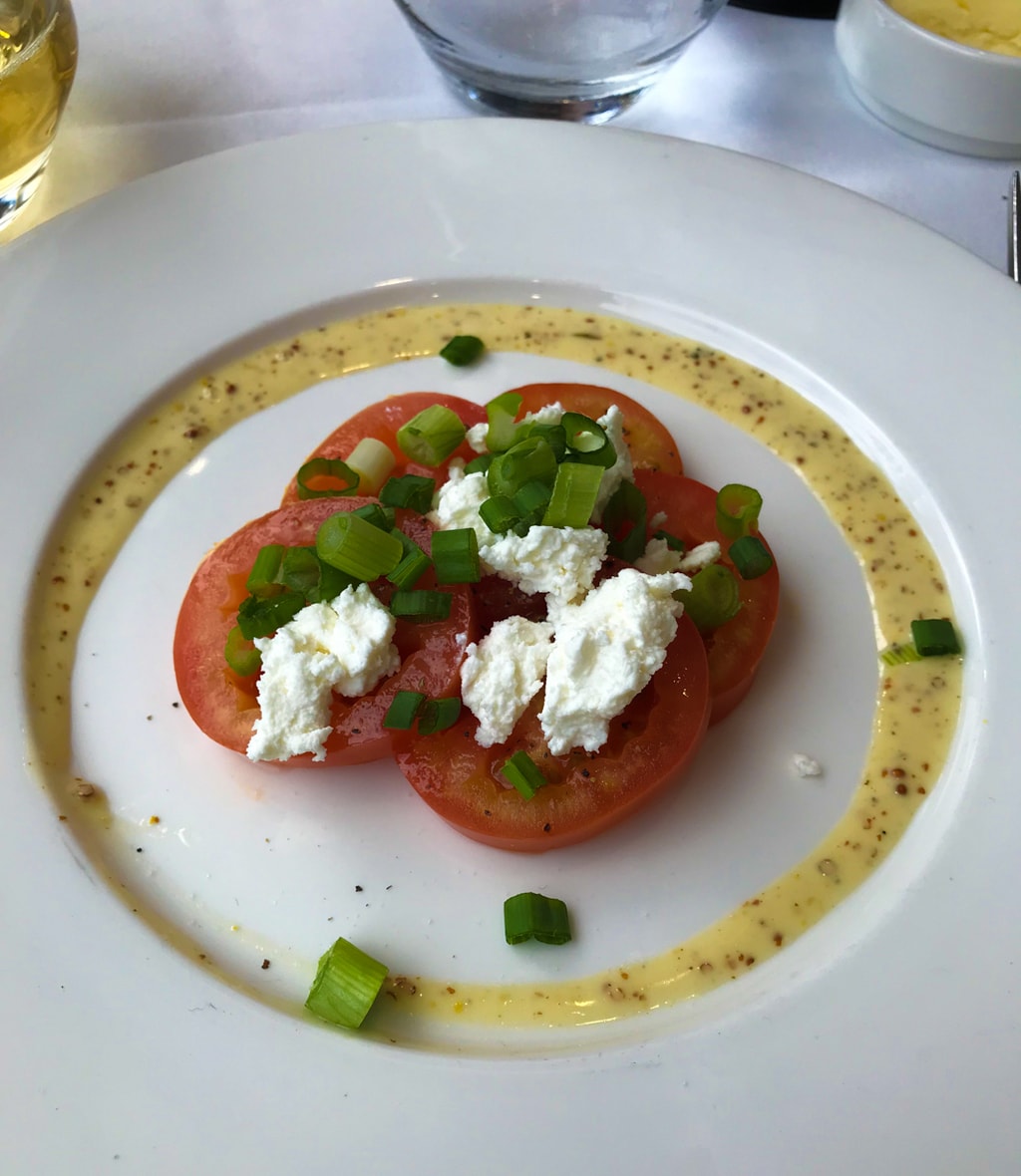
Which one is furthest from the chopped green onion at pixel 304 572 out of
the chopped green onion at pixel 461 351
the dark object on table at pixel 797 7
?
the dark object on table at pixel 797 7

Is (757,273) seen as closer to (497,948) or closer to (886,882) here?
(886,882)

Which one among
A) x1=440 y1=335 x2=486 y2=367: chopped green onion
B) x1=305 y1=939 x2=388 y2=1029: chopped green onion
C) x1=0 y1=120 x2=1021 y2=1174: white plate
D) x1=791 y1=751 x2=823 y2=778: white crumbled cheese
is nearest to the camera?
x1=0 y1=120 x2=1021 y2=1174: white plate

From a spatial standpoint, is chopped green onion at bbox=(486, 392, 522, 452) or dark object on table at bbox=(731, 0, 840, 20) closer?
→ chopped green onion at bbox=(486, 392, 522, 452)

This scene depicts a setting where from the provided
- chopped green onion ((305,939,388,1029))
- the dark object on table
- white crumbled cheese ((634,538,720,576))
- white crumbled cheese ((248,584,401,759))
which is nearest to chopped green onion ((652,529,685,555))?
white crumbled cheese ((634,538,720,576))

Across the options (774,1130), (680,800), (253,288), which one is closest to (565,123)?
(253,288)

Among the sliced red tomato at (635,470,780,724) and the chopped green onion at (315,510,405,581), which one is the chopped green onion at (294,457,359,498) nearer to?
the chopped green onion at (315,510,405,581)

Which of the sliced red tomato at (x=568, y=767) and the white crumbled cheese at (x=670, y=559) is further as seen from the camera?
the white crumbled cheese at (x=670, y=559)

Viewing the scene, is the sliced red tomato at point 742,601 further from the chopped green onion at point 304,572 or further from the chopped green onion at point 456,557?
the chopped green onion at point 304,572
